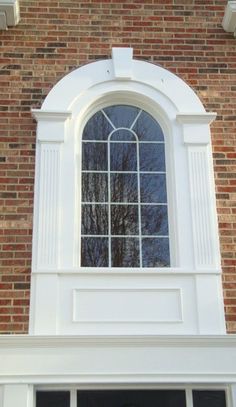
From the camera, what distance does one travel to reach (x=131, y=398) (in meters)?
6.12

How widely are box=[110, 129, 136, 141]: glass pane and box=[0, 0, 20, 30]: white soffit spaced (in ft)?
6.41

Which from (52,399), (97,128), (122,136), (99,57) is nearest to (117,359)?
(52,399)

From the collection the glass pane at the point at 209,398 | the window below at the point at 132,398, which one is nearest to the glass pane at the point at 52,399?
the window below at the point at 132,398

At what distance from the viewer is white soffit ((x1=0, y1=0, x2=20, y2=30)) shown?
291 inches

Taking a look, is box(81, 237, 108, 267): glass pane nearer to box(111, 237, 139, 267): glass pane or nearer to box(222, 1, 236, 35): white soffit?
box(111, 237, 139, 267): glass pane

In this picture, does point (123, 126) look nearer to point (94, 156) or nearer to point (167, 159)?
point (94, 156)

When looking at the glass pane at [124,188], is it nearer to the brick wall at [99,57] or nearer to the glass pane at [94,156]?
the glass pane at [94,156]

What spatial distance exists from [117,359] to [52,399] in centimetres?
77

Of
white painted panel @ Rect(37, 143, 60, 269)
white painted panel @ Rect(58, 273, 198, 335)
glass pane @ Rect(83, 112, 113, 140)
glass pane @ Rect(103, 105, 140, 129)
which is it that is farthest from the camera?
glass pane @ Rect(103, 105, 140, 129)

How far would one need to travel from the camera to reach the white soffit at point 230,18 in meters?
7.63

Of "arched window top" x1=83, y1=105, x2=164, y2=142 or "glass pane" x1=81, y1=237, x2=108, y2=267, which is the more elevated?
"arched window top" x1=83, y1=105, x2=164, y2=142

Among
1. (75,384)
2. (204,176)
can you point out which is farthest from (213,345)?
(204,176)

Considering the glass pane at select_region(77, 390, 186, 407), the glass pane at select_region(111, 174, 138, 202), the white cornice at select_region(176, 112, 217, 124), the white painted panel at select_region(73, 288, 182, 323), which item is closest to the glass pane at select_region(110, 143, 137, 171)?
the glass pane at select_region(111, 174, 138, 202)

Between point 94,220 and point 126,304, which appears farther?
point 94,220
